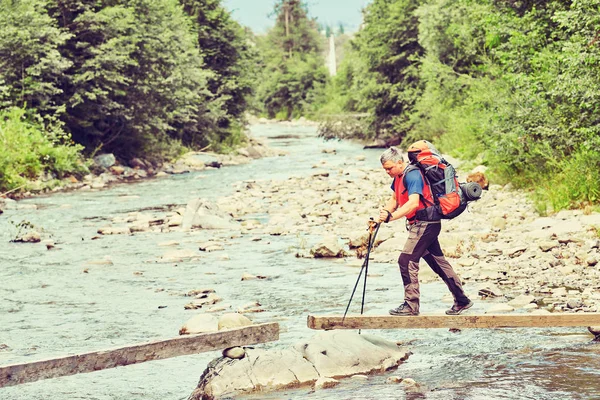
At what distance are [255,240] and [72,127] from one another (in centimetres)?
1832

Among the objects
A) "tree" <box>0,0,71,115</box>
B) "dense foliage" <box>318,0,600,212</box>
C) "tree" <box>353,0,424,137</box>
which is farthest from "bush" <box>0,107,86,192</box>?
"tree" <box>353,0,424,137</box>

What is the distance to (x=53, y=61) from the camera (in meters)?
28.7

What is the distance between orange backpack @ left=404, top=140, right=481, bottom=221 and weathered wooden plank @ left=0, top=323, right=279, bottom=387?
197 cm

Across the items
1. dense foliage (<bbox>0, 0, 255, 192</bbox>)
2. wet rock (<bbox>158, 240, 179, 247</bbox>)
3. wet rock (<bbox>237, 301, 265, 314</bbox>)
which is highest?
dense foliage (<bbox>0, 0, 255, 192</bbox>)

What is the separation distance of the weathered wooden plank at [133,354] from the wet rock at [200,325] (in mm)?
1459

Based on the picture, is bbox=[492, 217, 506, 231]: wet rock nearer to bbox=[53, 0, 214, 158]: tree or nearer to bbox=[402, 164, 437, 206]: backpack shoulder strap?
bbox=[402, 164, 437, 206]: backpack shoulder strap

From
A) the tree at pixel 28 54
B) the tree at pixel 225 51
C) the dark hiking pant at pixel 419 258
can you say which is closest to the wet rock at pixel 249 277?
the dark hiking pant at pixel 419 258

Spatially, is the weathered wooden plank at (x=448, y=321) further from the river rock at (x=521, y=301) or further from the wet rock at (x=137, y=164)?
the wet rock at (x=137, y=164)

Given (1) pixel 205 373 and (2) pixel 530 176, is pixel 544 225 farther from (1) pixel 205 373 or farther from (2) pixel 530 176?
(1) pixel 205 373

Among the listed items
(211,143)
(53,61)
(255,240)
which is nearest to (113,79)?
(53,61)

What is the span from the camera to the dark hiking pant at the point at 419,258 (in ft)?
26.5

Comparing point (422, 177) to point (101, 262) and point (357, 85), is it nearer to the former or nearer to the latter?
point (101, 262)

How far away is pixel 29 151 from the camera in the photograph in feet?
87.6

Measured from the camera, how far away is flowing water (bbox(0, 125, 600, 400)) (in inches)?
292
